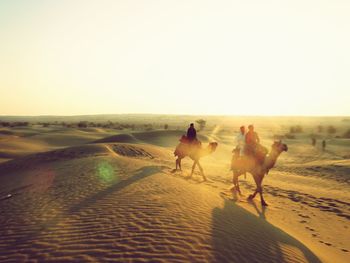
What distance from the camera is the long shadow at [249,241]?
20.8 feet

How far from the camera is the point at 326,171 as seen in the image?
22.0m

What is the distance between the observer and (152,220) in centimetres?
760

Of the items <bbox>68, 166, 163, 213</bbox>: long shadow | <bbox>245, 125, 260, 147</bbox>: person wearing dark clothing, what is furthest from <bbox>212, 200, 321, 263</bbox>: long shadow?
<bbox>68, 166, 163, 213</bbox>: long shadow

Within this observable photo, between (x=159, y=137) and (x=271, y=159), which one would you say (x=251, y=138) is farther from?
(x=159, y=137)

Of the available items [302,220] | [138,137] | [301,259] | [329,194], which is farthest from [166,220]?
[138,137]

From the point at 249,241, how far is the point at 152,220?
2156 millimetres

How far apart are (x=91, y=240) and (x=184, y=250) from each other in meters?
1.88

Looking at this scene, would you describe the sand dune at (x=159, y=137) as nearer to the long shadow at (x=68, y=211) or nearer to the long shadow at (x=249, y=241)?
the long shadow at (x=68, y=211)

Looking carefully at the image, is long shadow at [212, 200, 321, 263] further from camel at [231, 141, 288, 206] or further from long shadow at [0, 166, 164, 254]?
long shadow at [0, 166, 164, 254]

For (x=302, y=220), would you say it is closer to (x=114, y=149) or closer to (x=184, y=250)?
(x=184, y=250)

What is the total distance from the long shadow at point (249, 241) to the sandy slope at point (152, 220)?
0.03 metres

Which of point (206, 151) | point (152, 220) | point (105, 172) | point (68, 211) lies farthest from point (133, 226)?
point (206, 151)

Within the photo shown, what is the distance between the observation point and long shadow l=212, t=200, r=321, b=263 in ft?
20.8

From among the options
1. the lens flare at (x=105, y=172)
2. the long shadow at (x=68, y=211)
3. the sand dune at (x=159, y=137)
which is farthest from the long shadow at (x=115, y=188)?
the sand dune at (x=159, y=137)
